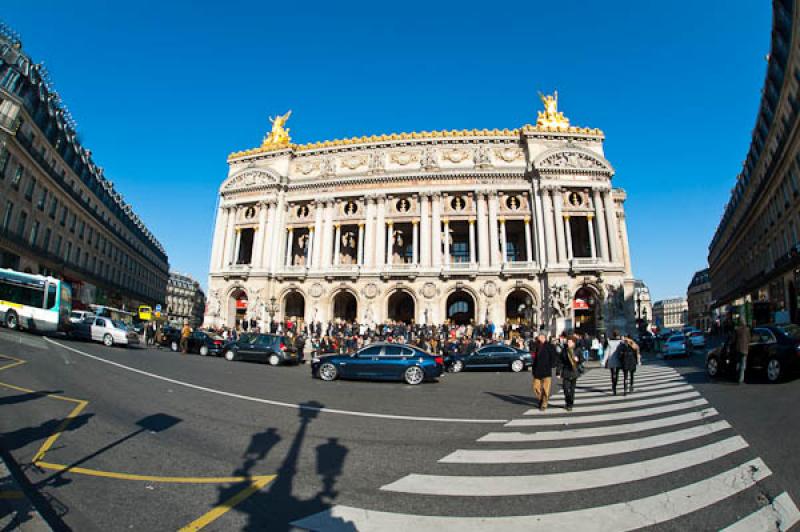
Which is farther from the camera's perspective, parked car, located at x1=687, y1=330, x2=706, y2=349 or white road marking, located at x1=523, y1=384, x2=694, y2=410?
parked car, located at x1=687, y1=330, x2=706, y2=349

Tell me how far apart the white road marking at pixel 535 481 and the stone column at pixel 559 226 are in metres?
31.2

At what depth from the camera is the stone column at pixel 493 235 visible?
A: 35531 millimetres

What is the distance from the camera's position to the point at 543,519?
336 cm

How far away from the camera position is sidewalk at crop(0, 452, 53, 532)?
306cm

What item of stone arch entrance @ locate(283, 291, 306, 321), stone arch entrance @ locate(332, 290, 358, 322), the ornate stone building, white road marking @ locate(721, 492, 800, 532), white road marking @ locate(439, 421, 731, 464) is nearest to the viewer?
white road marking @ locate(721, 492, 800, 532)

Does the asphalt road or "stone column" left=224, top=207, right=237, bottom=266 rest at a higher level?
"stone column" left=224, top=207, right=237, bottom=266

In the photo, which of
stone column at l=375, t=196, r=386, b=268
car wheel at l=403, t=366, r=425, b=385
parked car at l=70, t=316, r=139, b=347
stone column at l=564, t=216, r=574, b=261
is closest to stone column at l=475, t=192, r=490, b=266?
stone column at l=564, t=216, r=574, b=261

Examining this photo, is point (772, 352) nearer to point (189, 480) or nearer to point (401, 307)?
point (189, 480)

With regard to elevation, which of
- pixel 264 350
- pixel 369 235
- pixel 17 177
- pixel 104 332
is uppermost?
pixel 17 177

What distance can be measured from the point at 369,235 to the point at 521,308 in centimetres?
1622

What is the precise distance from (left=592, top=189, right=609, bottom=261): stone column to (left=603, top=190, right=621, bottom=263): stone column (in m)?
0.37

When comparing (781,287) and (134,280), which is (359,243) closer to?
(781,287)

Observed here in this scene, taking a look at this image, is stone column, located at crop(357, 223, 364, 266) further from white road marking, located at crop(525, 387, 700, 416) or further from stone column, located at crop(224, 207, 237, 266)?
white road marking, located at crop(525, 387, 700, 416)

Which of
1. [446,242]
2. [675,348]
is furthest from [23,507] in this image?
[446,242]
